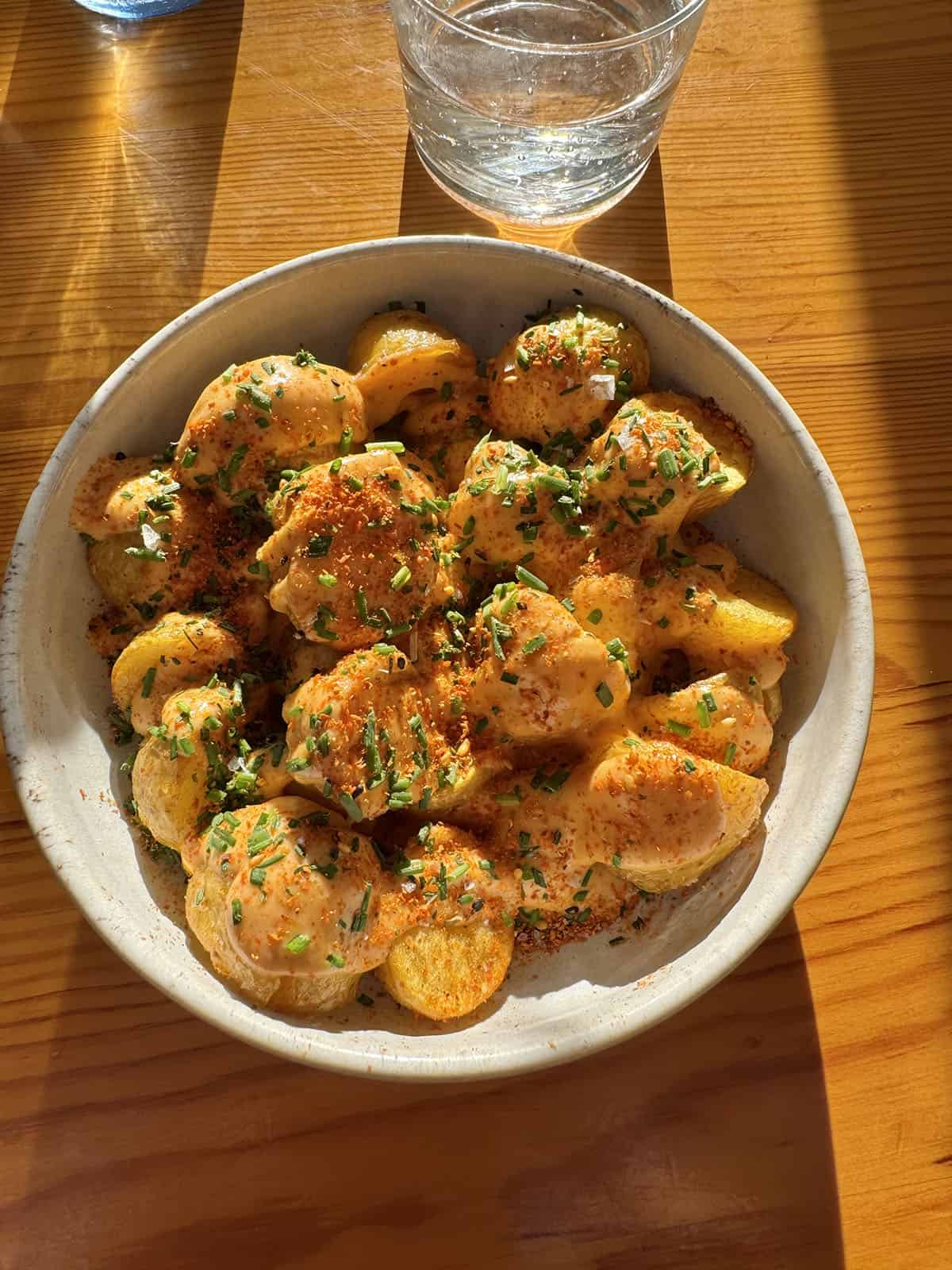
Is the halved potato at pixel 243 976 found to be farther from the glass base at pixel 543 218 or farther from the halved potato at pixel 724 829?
the glass base at pixel 543 218

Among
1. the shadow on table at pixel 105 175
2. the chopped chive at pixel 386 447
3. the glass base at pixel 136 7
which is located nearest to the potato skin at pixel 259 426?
the chopped chive at pixel 386 447

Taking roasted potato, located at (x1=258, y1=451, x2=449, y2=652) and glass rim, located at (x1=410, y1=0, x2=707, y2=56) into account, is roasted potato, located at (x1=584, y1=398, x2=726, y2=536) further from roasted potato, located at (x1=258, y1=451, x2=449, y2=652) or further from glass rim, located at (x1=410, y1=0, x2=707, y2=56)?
glass rim, located at (x1=410, y1=0, x2=707, y2=56)

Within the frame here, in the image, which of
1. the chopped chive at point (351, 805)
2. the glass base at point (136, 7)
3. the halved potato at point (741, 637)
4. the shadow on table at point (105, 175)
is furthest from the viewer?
the glass base at point (136, 7)

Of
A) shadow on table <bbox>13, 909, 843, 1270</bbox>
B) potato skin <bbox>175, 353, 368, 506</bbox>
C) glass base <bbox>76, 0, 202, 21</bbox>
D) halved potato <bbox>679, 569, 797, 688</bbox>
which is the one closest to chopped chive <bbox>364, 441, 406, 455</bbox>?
potato skin <bbox>175, 353, 368, 506</bbox>

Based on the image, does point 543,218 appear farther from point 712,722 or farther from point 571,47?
point 712,722

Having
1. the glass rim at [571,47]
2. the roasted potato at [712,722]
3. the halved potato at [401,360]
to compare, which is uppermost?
the glass rim at [571,47]

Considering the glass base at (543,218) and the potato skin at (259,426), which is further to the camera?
the glass base at (543,218)
